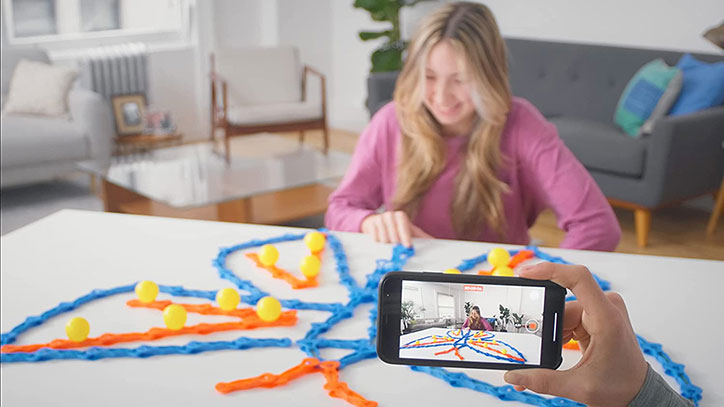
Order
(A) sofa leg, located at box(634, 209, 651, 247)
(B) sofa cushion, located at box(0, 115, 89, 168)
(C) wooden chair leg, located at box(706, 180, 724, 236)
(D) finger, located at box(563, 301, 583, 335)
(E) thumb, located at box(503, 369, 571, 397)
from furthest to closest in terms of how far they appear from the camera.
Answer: (B) sofa cushion, located at box(0, 115, 89, 168), (C) wooden chair leg, located at box(706, 180, 724, 236), (A) sofa leg, located at box(634, 209, 651, 247), (D) finger, located at box(563, 301, 583, 335), (E) thumb, located at box(503, 369, 571, 397)

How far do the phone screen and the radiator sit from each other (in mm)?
5151

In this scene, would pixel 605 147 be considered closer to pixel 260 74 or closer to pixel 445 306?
pixel 260 74

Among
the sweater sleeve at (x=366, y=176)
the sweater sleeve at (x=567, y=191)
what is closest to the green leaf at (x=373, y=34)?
the sweater sleeve at (x=366, y=176)

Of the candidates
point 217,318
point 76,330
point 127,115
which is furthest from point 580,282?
point 127,115

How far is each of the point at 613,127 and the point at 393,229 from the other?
3044 mm

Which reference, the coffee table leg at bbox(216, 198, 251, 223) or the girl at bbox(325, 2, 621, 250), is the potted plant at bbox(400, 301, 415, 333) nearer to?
the girl at bbox(325, 2, 621, 250)

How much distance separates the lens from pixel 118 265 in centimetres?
149

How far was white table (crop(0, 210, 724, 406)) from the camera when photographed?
1.05m

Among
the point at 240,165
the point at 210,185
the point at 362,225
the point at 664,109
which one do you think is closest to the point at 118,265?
the point at 362,225

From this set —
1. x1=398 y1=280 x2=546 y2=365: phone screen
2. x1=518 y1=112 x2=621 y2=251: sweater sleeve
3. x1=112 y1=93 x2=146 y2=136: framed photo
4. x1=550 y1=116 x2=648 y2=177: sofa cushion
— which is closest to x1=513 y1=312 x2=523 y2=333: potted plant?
x1=398 y1=280 x2=546 y2=365: phone screen

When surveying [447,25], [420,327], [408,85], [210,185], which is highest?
[447,25]

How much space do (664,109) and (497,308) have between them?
3.46 metres

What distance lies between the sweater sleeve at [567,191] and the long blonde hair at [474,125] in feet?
0.27

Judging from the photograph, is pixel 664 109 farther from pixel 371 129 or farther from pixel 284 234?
pixel 284 234
